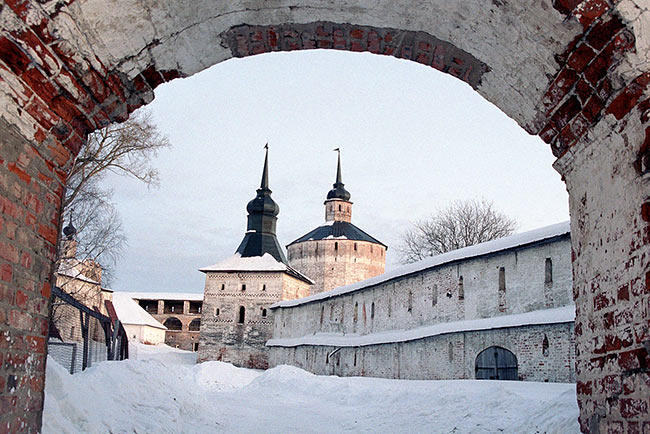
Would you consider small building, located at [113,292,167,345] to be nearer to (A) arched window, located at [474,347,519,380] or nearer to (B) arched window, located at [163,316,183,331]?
(B) arched window, located at [163,316,183,331]

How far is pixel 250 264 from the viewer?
45062 millimetres

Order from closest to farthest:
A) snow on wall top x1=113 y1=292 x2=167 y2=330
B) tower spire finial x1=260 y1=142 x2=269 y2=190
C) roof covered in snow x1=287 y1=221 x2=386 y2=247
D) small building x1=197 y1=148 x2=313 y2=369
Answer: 1. small building x1=197 y1=148 x2=313 y2=369
2. tower spire finial x1=260 y1=142 x2=269 y2=190
3. roof covered in snow x1=287 y1=221 x2=386 y2=247
4. snow on wall top x1=113 y1=292 x2=167 y2=330

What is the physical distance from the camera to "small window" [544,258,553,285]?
55.7ft

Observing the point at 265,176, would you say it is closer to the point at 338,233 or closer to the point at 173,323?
the point at 338,233

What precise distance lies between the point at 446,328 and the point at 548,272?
403cm

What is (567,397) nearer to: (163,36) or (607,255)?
(607,255)

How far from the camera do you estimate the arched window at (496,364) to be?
16875 mm

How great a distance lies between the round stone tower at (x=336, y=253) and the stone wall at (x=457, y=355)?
887 inches

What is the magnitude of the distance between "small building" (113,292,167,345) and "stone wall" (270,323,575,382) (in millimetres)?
29885

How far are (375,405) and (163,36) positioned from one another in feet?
37.4

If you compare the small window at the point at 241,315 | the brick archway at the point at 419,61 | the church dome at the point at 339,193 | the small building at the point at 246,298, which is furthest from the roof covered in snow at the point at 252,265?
the brick archway at the point at 419,61

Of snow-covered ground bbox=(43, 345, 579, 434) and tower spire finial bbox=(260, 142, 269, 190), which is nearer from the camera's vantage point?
snow-covered ground bbox=(43, 345, 579, 434)

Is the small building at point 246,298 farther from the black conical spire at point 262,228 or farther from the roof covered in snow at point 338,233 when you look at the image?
the roof covered in snow at point 338,233

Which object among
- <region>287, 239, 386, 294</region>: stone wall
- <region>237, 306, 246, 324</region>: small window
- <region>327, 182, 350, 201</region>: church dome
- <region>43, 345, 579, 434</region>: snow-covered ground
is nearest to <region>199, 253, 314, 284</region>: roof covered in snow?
<region>237, 306, 246, 324</region>: small window
